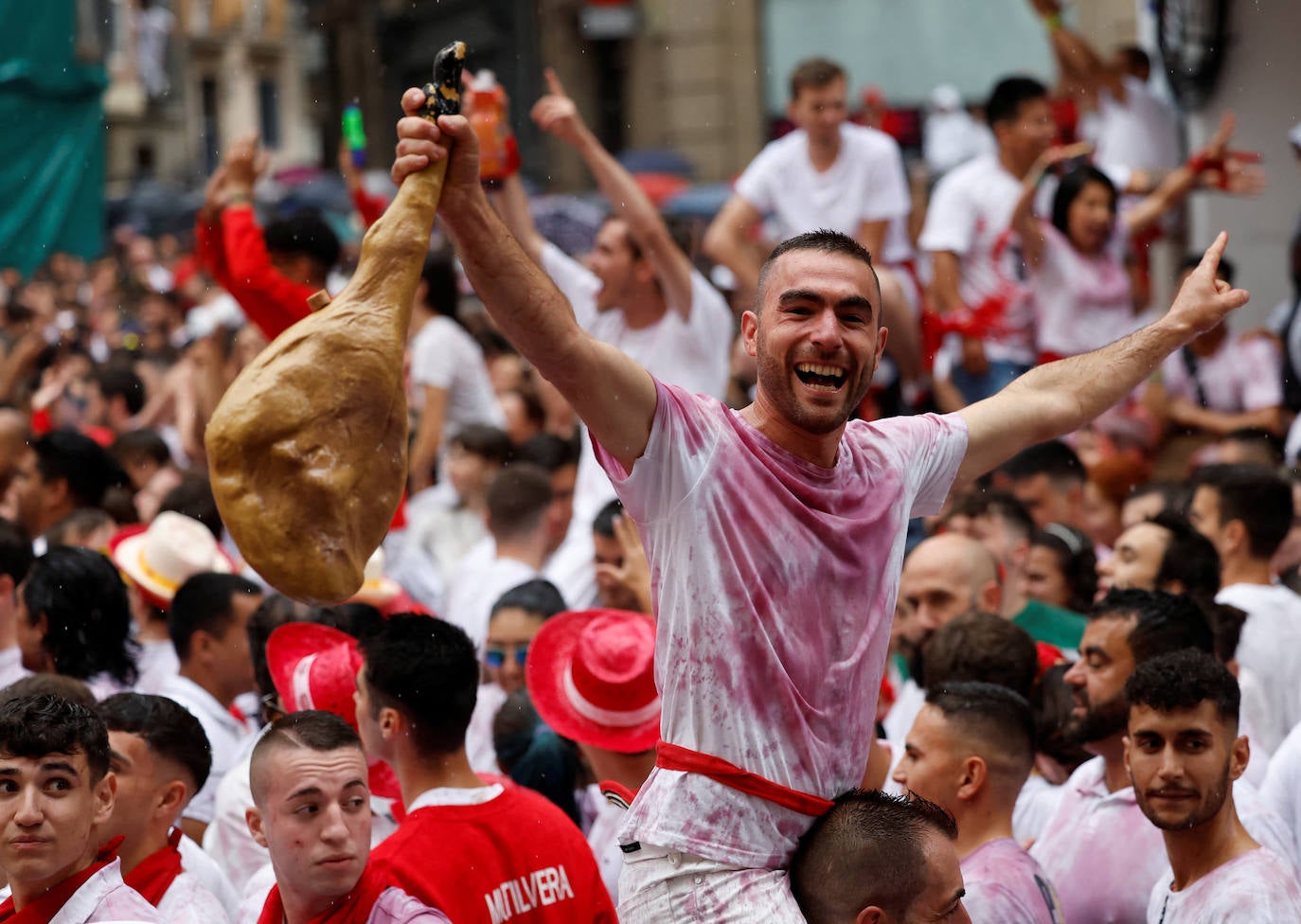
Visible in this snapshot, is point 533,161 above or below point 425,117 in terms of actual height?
below

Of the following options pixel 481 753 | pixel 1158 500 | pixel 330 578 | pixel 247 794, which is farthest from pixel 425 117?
pixel 1158 500

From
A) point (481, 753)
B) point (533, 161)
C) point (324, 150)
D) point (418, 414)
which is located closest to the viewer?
point (481, 753)

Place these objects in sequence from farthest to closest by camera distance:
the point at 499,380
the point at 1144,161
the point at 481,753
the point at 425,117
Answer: the point at 499,380 → the point at 1144,161 → the point at 481,753 → the point at 425,117

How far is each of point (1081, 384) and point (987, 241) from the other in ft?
17.8

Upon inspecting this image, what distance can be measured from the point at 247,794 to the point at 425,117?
2176 millimetres

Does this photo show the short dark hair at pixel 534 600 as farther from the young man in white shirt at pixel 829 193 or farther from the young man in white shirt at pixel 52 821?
the young man in white shirt at pixel 829 193

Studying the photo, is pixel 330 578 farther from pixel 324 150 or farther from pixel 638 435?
pixel 324 150

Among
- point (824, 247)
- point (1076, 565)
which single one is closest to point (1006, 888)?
point (824, 247)

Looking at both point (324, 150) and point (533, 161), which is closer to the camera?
point (533, 161)

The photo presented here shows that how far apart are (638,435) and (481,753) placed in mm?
2800

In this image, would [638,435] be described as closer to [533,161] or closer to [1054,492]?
[1054,492]

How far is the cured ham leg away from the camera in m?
2.92

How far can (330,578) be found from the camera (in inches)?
116

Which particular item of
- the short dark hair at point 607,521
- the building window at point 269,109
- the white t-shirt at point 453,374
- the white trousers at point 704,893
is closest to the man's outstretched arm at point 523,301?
the white trousers at point 704,893
